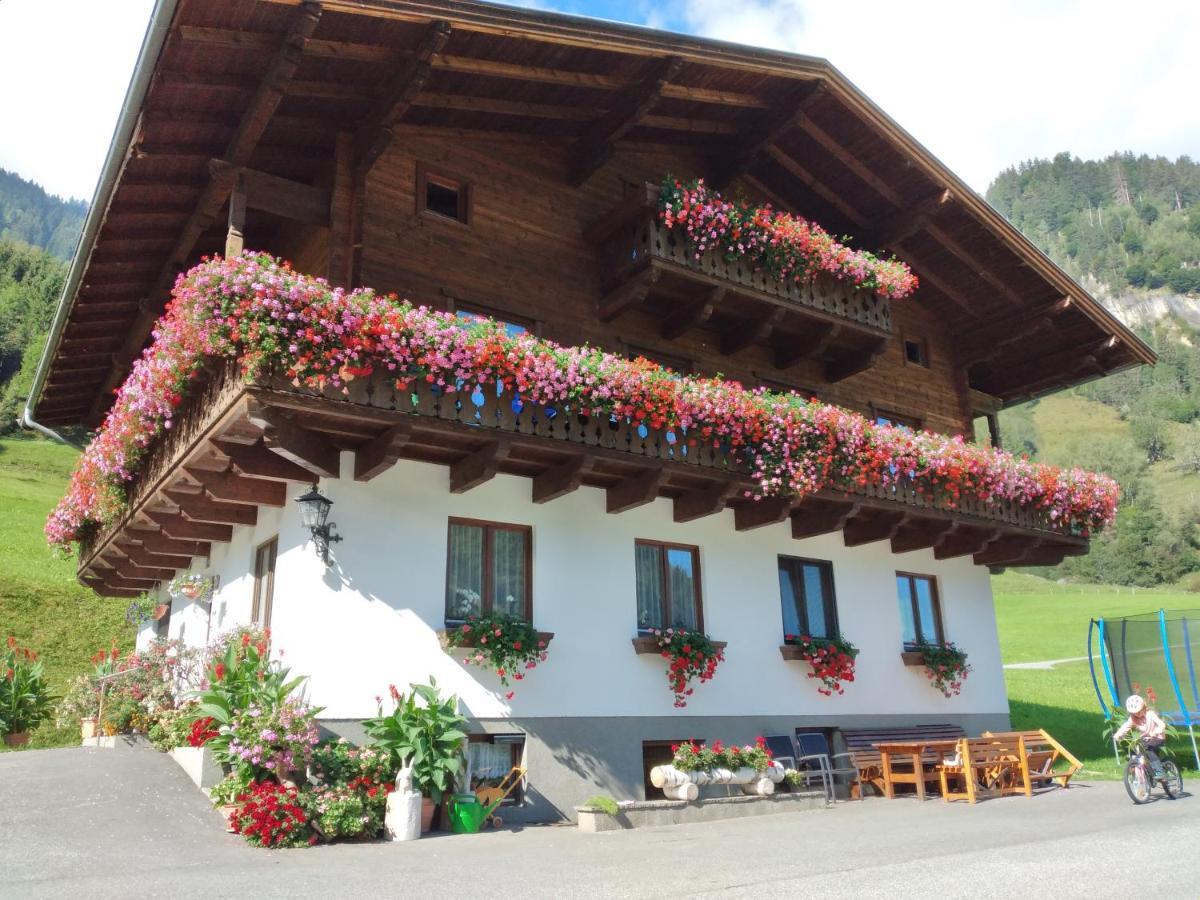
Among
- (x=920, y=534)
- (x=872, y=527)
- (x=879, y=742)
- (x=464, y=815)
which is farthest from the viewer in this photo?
(x=920, y=534)

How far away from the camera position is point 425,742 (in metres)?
11.2

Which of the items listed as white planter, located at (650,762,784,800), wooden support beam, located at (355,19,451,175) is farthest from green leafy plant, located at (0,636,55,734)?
white planter, located at (650,762,784,800)

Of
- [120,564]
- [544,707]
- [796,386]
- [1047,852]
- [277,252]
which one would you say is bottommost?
[1047,852]

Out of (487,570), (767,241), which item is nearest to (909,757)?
(487,570)

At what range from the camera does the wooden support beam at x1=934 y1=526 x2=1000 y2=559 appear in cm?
1780

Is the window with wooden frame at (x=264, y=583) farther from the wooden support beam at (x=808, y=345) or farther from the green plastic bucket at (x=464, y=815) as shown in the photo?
the wooden support beam at (x=808, y=345)

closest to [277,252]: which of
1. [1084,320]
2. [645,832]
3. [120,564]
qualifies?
[120,564]

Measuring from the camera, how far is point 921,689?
57.7 ft

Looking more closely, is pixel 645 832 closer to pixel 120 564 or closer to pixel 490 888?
pixel 490 888

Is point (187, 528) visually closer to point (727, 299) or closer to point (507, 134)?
point (507, 134)

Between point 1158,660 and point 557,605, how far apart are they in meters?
13.9

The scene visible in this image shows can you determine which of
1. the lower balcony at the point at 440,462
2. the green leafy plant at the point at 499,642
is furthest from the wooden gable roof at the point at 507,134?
the green leafy plant at the point at 499,642

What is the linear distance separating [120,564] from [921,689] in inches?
610

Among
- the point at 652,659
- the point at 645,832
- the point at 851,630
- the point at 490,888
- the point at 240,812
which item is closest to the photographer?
the point at 490,888
